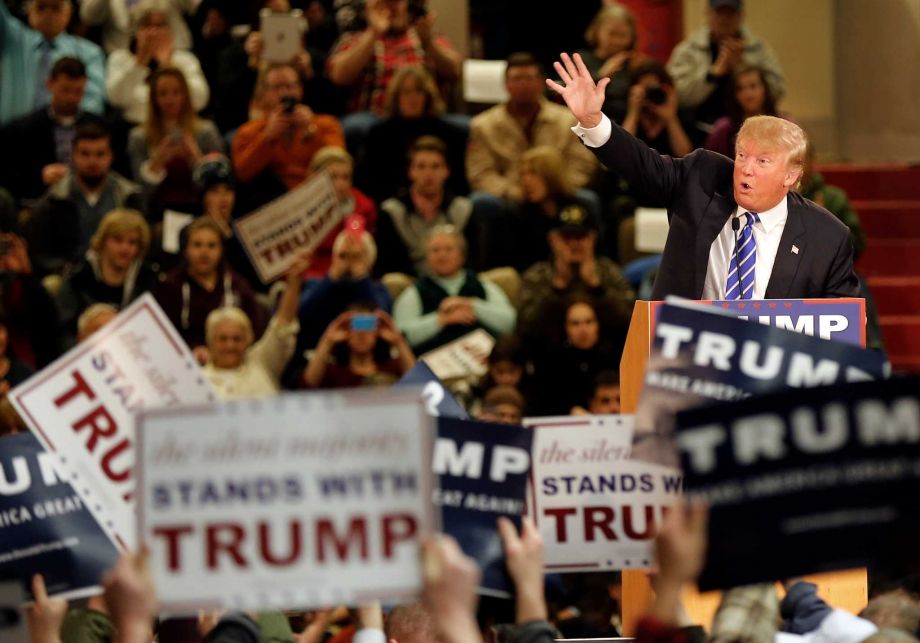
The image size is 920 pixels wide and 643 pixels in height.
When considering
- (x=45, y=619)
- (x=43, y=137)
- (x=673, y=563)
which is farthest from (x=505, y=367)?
(x=673, y=563)

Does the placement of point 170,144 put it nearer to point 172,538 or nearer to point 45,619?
point 45,619

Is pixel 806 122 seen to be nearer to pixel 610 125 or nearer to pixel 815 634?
pixel 610 125

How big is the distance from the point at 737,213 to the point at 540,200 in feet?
12.7

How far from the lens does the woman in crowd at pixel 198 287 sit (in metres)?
8.27

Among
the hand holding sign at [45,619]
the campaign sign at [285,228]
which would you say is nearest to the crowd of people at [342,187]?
the campaign sign at [285,228]

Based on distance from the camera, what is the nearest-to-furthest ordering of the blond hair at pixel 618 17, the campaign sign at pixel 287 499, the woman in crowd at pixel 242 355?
1. the campaign sign at pixel 287 499
2. the woman in crowd at pixel 242 355
3. the blond hair at pixel 618 17

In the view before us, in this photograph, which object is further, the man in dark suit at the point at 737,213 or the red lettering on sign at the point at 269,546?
the man in dark suit at the point at 737,213

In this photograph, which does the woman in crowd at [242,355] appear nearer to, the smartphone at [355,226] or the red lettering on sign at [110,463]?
the smartphone at [355,226]

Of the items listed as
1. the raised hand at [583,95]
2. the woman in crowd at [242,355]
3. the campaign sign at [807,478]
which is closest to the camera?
the campaign sign at [807,478]

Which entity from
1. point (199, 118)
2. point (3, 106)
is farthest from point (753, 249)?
point (3, 106)

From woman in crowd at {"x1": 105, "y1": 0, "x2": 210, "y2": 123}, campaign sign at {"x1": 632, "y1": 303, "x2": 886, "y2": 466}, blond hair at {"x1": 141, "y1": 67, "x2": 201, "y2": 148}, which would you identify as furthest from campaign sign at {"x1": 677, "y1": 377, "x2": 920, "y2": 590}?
woman in crowd at {"x1": 105, "y1": 0, "x2": 210, "y2": 123}

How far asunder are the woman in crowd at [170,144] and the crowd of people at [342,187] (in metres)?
0.01

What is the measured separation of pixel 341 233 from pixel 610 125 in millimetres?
3488

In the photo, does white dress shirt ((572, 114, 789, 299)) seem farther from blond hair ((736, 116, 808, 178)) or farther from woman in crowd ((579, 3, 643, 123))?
woman in crowd ((579, 3, 643, 123))
